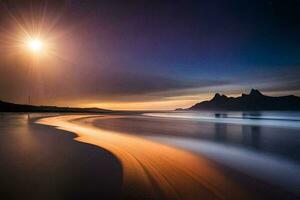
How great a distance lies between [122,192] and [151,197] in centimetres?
83

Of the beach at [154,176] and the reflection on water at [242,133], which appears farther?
the reflection on water at [242,133]

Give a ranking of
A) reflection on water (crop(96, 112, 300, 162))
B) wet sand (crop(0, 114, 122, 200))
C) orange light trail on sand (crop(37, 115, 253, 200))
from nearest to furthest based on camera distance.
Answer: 1. wet sand (crop(0, 114, 122, 200))
2. orange light trail on sand (crop(37, 115, 253, 200))
3. reflection on water (crop(96, 112, 300, 162))

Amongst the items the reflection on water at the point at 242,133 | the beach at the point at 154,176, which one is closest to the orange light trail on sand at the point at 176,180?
the beach at the point at 154,176

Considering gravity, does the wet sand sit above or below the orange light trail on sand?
above

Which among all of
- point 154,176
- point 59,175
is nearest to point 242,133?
point 154,176

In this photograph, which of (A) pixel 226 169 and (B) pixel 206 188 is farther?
(A) pixel 226 169

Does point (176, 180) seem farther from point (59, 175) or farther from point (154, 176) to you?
point (59, 175)

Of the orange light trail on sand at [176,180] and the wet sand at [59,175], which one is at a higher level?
the wet sand at [59,175]

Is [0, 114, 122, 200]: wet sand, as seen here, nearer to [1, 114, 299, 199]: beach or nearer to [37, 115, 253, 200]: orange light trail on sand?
[1, 114, 299, 199]: beach

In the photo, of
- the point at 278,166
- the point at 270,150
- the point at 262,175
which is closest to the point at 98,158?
the point at 262,175

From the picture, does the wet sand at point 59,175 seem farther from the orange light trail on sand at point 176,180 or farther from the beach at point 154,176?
the orange light trail on sand at point 176,180

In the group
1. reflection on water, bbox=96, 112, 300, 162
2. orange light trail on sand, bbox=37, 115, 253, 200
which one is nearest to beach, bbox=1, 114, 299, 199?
orange light trail on sand, bbox=37, 115, 253, 200

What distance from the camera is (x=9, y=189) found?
617 centimetres

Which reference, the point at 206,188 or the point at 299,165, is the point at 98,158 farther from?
the point at 299,165
